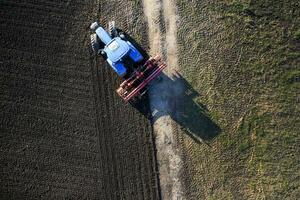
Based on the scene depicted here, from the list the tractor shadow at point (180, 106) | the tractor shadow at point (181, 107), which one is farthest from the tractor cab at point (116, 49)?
the tractor shadow at point (181, 107)

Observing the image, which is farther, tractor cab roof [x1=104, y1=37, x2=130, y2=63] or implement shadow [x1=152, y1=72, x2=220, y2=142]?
implement shadow [x1=152, y1=72, x2=220, y2=142]

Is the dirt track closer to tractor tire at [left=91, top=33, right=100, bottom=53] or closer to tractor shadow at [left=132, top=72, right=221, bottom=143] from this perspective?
tractor tire at [left=91, top=33, right=100, bottom=53]

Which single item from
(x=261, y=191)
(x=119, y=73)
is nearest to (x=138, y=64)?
(x=119, y=73)

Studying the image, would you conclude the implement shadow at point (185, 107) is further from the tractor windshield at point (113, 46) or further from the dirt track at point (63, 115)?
the tractor windshield at point (113, 46)

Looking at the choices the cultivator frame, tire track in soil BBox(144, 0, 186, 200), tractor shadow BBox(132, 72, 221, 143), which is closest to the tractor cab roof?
the cultivator frame

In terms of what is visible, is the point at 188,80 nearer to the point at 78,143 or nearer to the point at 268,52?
the point at 268,52

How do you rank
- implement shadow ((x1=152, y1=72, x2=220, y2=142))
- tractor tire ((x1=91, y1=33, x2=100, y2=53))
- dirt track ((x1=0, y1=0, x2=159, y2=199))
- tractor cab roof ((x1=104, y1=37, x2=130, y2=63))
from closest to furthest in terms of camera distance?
1. tractor cab roof ((x1=104, y1=37, x2=130, y2=63))
2. tractor tire ((x1=91, y1=33, x2=100, y2=53))
3. implement shadow ((x1=152, y1=72, x2=220, y2=142))
4. dirt track ((x1=0, y1=0, x2=159, y2=199))

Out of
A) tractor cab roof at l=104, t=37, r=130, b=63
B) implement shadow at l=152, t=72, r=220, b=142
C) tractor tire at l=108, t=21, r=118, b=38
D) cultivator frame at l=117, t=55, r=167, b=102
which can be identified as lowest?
implement shadow at l=152, t=72, r=220, b=142
